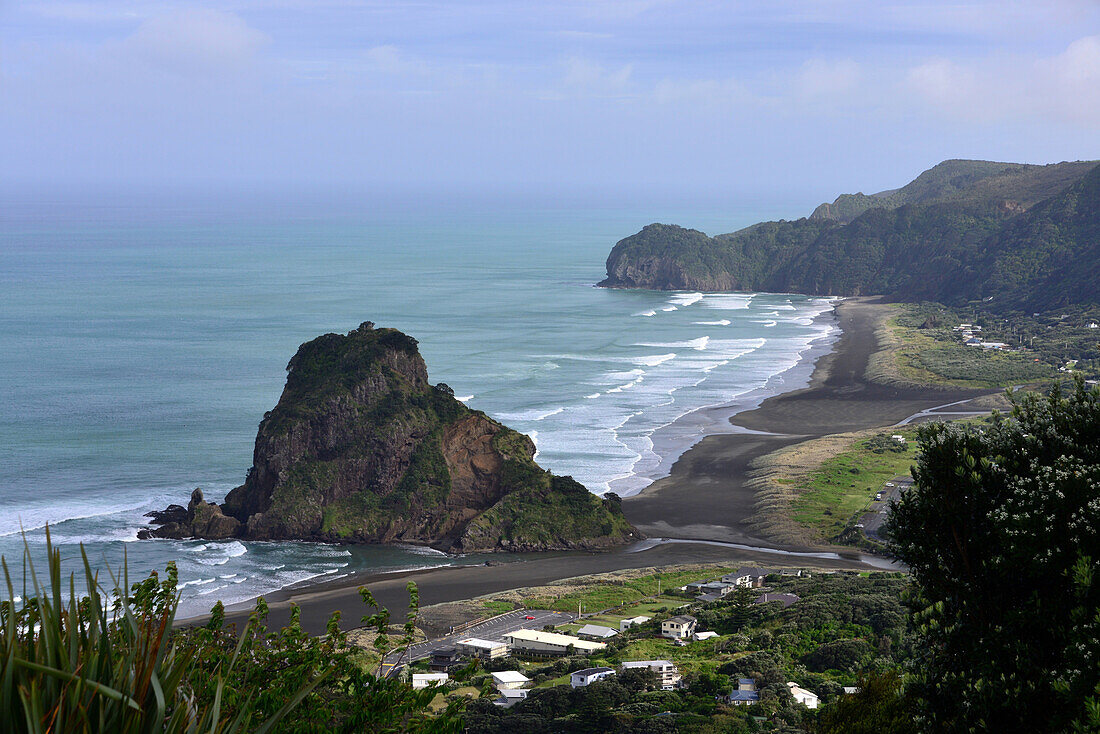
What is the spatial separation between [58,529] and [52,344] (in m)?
60.9

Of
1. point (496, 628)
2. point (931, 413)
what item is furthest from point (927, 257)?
point (496, 628)

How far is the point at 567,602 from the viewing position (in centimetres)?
4591

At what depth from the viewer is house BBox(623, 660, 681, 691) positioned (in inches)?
A: 1320

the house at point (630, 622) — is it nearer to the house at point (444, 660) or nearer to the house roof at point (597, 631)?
the house roof at point (597, 631)

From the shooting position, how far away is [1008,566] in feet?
48.0

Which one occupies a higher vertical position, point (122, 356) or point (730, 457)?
point (122, 356)

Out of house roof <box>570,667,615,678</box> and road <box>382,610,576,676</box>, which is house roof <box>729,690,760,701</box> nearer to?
house roof <box>570,667,615,678</box>

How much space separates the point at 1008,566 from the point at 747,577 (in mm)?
33990

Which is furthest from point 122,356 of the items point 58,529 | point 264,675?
point 264,675

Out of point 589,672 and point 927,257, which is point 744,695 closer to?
point 589,672

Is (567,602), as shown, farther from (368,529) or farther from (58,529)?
(58,529)

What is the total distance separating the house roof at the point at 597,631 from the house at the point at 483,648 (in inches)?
128

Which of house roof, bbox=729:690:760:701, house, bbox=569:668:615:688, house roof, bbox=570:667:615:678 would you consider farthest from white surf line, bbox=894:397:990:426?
house roof, bbox=729:690:760:701

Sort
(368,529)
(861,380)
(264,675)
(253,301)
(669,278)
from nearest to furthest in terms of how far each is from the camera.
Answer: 1. (264,675)
2. (368,529)
3. (861,380)
4. (253,301)
5. (669,278)
